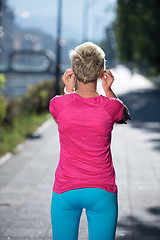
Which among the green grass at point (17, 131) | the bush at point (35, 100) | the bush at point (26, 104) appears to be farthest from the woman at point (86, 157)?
the bush at point (35, 100)

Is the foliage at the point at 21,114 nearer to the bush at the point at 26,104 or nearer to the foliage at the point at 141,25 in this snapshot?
the bush at the point at 26,104

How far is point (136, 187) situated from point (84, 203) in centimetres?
512

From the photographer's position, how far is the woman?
276 centimetres

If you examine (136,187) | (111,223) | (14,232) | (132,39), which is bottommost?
(132,39)

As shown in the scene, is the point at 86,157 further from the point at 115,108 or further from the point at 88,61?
the point at 88,61

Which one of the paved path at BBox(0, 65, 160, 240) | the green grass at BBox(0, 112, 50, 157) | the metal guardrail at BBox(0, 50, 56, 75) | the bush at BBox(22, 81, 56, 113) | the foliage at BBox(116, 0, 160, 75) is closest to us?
the paved path at BBox(0, 65, 160, 240)

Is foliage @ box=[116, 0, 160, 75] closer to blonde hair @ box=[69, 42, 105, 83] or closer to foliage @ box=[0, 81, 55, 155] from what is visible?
foliage @ box=[0, 81, 55, 155]

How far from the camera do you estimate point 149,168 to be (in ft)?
30.8

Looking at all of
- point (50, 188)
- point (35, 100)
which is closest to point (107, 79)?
point (50, 188)

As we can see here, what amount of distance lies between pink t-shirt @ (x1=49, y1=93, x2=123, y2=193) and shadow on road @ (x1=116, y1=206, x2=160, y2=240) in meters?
2.62

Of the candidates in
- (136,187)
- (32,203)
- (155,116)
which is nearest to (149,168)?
(136,187)

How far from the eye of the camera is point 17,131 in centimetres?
1420

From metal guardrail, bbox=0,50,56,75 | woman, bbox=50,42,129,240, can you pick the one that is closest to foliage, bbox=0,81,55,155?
woman, bbox=50,42,129,240

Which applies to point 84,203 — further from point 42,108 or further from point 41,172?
point 42,108
